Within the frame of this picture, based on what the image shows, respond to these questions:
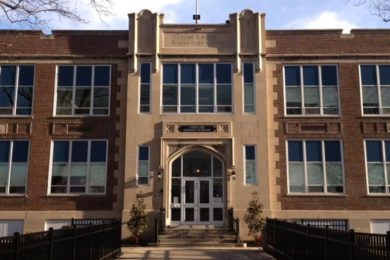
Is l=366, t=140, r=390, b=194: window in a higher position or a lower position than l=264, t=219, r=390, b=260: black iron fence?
higher

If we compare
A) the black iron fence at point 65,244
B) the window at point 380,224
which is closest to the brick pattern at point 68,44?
the black iron fence at point 65,244

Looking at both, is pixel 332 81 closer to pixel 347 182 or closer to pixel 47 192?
pixel 347 182

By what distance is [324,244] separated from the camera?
36.4 feet

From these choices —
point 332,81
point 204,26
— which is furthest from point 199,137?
point 332,81

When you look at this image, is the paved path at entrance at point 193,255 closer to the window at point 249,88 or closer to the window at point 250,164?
the window at point 250,164

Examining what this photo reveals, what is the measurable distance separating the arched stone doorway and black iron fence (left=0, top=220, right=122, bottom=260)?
780 centimetres

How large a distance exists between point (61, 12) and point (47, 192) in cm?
1401

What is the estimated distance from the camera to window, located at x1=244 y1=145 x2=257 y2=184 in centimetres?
2480

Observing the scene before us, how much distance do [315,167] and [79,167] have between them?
38.1 ft

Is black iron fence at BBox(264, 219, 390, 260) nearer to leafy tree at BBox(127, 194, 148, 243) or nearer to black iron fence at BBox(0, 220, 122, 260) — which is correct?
black iron fence at BBox(0, 220, 122, 260)

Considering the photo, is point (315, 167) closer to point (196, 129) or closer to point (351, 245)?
point (196, 129)

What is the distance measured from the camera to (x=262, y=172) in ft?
81.0

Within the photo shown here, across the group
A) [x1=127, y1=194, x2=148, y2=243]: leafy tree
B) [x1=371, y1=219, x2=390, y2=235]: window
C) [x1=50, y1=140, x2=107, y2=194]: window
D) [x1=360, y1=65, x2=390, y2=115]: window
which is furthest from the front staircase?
[x1=360, y1=65, x2=390, y2=115]: window

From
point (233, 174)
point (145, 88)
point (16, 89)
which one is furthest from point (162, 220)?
point (16, 89)
